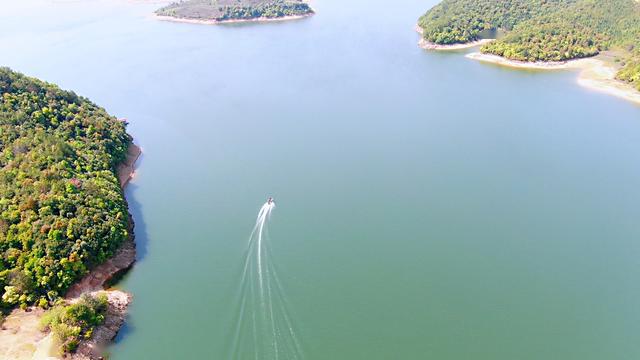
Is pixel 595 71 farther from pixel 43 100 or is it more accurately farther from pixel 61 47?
pixel 61 47

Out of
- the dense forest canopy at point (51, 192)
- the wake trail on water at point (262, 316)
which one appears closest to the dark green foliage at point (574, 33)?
the wake trail on water at point (262, 316)

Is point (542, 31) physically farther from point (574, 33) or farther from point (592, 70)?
point (592, 70)

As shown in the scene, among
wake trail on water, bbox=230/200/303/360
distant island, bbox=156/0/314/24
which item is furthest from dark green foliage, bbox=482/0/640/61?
wake trail on water, bbox=230/200/303/360

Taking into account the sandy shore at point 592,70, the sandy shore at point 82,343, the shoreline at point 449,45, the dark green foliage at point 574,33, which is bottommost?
the sandy shore at point 82,343

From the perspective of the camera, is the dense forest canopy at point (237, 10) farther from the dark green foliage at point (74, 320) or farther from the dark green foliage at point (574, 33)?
the dark green foliage at point (74, 320)

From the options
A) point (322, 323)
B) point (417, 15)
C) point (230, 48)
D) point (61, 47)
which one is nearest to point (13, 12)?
point (61, 47)

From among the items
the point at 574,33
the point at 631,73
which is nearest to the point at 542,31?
the point at 574,33
